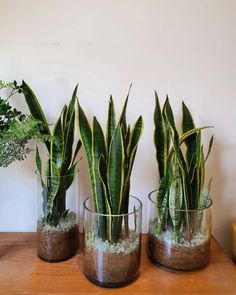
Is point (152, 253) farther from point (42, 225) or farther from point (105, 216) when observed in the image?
point (42, 225)

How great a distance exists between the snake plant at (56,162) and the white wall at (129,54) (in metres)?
0.13

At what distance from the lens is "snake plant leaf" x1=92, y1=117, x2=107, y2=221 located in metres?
0.85

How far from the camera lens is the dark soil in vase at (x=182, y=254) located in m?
0.90

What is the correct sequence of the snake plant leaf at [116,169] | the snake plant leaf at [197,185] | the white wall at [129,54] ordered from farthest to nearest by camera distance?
the white wall at [129,54], the snake plant leaf at [197,185], the snake plant leaf at [116,169]

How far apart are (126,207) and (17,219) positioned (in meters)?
0.50

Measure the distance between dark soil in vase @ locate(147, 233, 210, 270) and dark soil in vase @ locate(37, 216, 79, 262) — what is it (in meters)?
0.28

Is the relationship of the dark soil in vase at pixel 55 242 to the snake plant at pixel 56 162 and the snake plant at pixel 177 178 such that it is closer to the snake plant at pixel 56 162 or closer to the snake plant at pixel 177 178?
the snake plant at pixel 56 162

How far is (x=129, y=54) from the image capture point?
1072mm

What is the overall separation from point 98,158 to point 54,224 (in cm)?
28

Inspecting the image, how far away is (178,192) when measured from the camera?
0.89 m

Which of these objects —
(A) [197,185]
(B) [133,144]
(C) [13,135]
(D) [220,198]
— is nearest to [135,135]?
(B) [133,144]

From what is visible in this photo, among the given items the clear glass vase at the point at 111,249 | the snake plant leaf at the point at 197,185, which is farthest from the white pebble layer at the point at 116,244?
the snake plant leaf at the point at 197,185

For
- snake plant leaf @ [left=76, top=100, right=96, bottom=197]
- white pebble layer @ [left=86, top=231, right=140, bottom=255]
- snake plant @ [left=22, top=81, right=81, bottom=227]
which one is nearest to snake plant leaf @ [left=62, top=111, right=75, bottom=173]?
snake plant @ [left=22, top=81, right=81, bottom=227]

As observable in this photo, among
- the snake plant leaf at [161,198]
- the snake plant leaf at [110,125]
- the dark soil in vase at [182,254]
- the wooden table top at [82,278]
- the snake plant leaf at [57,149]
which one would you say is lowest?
the wooden table top at [82,278]
